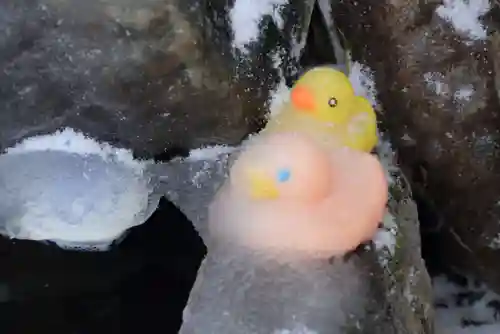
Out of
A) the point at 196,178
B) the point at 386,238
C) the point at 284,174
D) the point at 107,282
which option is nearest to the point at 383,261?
the point at 386,238

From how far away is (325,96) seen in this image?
0.81 meters

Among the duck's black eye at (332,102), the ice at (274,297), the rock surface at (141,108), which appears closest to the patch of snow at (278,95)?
the rock surface at (141,108)

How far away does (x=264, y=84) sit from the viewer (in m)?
0.91

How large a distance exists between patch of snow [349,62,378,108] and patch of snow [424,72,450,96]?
79mm

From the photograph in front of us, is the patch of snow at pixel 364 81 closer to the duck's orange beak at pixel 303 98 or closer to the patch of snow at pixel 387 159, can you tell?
the patch of snow at pixel 387 159

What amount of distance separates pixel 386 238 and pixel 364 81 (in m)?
0.29

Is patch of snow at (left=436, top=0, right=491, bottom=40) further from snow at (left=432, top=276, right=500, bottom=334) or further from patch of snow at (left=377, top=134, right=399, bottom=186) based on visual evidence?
snow at (left=432, top=276, right=500, bottom=334)

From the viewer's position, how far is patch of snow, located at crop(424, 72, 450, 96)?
37.4 inches

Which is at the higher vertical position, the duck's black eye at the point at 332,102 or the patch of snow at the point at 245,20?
the patch of snow at the point at 245,20

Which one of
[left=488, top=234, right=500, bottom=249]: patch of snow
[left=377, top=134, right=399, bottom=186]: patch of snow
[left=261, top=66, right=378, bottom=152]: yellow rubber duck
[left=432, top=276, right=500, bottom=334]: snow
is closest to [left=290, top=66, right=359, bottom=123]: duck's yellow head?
[left=261, top=66, right=378, bottom=152]: yellow rubber duck

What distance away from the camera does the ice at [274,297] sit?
711 mm

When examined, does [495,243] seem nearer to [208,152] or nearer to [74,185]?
[208,152]

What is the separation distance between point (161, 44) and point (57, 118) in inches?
5.9

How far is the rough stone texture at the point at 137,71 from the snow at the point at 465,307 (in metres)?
0.43
